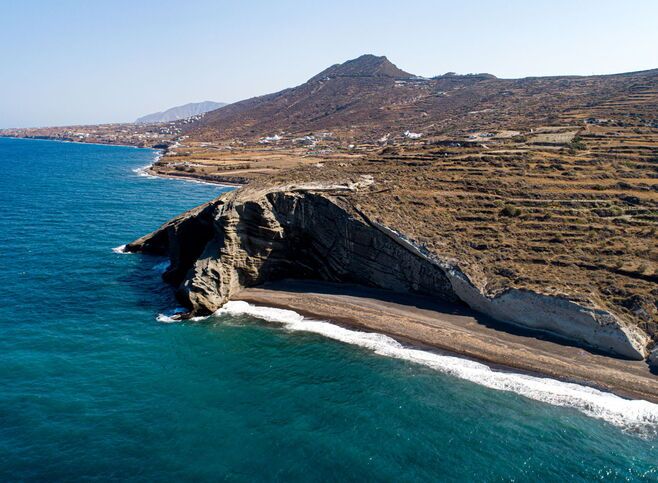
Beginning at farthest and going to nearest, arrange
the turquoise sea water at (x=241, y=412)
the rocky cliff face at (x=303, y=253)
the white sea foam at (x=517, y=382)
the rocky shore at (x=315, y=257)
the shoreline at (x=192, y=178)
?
the shoreline at (x=192, y=178) → the rocky cliff face at (x=303, y=253) → the rocky shore at (x=315, y=257) → the white sea foam at (x=517, y=382) → the turquoise sea water at (x=241, y=412)

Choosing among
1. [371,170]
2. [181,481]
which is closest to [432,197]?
[371,170]

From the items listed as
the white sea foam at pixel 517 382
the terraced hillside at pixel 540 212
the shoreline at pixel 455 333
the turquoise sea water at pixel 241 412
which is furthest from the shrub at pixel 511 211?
the turquoise sea water at pixel 241 412

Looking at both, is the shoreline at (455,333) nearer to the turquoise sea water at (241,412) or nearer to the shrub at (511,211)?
the turquoise sea water at (241,412)

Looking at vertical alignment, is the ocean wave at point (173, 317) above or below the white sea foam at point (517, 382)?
above

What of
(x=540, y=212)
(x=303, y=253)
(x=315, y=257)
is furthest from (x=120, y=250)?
(x=540, y=212)

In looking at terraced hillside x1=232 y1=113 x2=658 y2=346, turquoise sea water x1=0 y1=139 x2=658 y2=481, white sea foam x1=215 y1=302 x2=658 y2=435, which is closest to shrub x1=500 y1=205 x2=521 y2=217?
terraced hillside x1=232 y1=113 x2=658 y2=346

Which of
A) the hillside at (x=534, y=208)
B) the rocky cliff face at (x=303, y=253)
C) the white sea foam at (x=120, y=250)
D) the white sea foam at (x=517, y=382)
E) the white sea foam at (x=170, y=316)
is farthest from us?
the white sea foam at (x=120, y=250)

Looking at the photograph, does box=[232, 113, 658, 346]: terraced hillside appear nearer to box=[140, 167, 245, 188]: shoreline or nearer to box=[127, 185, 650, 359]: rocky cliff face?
box=[127, 185, 650, 359]: rocky cliff face
